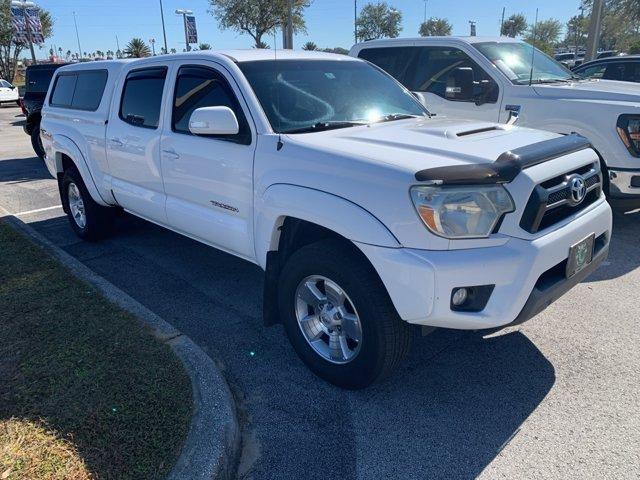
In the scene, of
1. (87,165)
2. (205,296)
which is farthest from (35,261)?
(205,296)

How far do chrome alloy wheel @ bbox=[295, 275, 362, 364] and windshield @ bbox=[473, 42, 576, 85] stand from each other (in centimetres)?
445

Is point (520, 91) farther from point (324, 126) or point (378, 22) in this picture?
point (378, 22)

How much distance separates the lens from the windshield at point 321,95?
3559mm

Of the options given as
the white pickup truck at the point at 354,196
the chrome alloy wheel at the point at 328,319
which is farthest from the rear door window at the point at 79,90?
the chrome alloy wheel at the point at 328,319

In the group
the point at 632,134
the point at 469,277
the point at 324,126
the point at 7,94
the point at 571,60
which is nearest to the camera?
the point at 469,277

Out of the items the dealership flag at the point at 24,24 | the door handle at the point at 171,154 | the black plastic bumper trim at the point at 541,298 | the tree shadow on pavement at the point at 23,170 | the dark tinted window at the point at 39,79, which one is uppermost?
the dealership flag at the point at 24,24

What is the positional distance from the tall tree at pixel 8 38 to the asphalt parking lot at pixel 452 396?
154 feet

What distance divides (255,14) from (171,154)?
38177 mm

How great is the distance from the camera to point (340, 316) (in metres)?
3.14

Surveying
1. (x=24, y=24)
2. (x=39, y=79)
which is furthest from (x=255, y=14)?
(x=39, y=79)

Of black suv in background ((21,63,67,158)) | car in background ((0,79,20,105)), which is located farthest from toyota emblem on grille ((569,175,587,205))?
car in background ((0,79,20,105))

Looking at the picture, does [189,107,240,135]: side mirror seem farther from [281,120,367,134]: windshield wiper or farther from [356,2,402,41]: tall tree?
[356,2,402,41]: tall tree

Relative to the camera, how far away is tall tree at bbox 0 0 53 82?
43.5m

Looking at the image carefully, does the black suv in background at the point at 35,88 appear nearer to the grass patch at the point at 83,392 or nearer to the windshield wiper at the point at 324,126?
the grass patch at the point at 83,392
